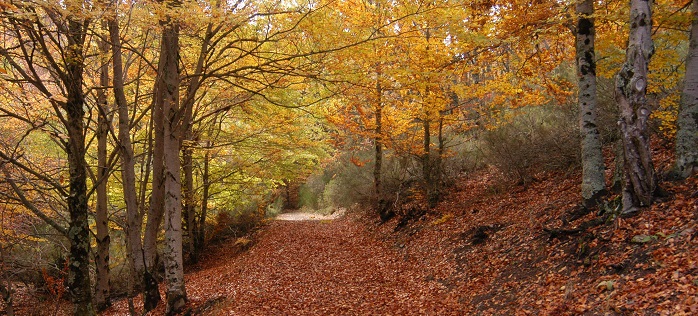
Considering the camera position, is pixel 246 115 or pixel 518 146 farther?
pixel 246 115

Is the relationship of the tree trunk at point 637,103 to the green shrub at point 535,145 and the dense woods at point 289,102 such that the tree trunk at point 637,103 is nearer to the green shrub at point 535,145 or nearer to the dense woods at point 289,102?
the dense woods at point 289,102

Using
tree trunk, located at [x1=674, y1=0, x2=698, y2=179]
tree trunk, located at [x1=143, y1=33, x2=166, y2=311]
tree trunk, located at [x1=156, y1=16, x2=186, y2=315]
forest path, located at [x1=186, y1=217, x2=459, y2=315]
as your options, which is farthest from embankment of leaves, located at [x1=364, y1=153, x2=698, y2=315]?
tree trunk, located at [x1=143, y1=33, x2=166, y2=311]

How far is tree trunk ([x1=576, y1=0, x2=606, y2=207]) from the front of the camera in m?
6.99

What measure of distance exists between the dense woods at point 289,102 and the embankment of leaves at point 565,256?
457mm

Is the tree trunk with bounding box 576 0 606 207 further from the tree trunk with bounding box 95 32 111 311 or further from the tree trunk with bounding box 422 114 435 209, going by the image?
the tree trunk with bounding box 95 32 111 311

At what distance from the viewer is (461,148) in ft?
51.4

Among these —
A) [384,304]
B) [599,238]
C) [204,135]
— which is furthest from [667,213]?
[204,135]

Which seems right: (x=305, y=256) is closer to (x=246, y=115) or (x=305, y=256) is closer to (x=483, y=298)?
(x=246, y=115)

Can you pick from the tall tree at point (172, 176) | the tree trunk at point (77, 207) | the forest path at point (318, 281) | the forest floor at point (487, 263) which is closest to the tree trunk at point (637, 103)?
the forest floor at point (487, 263)

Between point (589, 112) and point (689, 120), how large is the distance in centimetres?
141

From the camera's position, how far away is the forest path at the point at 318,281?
24.8 ft

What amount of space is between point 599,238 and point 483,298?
76.3 inches

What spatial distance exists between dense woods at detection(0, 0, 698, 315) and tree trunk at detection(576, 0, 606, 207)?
0.03m

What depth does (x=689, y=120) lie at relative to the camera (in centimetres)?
649
